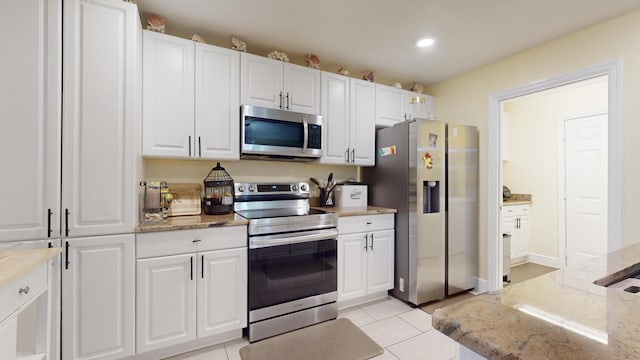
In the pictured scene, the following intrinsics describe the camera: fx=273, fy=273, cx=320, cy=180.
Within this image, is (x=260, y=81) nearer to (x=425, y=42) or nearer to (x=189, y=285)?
(x=425, y=42)

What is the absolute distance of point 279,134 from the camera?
2.47 m

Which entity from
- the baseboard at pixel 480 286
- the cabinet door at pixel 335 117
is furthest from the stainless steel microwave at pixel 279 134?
the baseboard at pixel 480 286

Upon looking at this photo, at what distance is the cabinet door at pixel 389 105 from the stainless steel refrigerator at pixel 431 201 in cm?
21

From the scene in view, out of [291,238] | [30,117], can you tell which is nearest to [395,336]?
[291,238]

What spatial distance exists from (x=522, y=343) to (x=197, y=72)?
7.96 feet

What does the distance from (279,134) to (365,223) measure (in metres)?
1.17

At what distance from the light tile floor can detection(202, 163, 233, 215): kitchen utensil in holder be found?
1045 mm

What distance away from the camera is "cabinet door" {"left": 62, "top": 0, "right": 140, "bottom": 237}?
1.60 m

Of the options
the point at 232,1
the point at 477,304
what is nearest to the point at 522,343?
the point at 477,304

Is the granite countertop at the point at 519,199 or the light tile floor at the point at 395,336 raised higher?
the granite countertop at the point at 519,199

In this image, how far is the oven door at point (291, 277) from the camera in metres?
2.05

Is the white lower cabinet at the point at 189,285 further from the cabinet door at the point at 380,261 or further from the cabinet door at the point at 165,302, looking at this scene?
the cabinet door at the point at 380,261

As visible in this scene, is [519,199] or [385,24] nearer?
[385,24]

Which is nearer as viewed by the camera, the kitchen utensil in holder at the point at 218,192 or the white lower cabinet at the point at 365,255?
the kitchen utensil in holder at the point at 218,192
